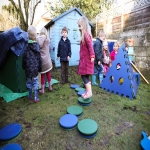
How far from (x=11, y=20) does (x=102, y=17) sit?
1013 centimetres

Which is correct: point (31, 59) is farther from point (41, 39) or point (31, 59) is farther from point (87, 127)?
point (87, 127)

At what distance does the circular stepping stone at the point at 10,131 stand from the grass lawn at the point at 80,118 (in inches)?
2.5

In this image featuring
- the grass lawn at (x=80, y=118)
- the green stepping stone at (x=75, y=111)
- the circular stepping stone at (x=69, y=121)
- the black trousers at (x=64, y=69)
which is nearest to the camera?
the grass lawn at (x=80, y=118)

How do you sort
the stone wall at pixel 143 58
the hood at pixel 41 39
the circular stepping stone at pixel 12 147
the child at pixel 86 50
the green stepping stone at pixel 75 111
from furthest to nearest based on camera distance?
the stone wall at pixel 143 58, the hood at pixel 41 39, the child at pixel 86 50, the green stepping stone at pixel 75 111, the circular stepping stone at pixel 12 147

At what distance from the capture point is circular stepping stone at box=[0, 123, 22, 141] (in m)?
1.76

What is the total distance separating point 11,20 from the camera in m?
13.2

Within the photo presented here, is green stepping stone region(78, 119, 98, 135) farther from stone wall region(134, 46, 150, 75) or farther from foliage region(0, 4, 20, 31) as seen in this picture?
foliage region(0, 4, 20, 31)

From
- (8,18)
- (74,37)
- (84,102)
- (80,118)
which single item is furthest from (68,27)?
(8,18)

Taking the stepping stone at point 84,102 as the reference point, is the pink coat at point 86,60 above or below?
above

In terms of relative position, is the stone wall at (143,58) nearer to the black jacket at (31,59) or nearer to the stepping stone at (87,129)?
the stepping stone at (87,129)

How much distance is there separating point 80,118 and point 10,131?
1153 millimetres

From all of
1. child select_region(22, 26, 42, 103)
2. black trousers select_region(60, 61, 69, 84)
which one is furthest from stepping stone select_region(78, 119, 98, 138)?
black trousers select_region(60, 61, 69, 84)

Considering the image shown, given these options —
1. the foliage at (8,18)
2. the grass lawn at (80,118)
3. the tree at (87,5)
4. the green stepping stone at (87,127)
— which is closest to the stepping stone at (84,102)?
the grass lawn at (80,118)

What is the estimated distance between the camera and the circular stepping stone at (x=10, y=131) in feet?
5.77
